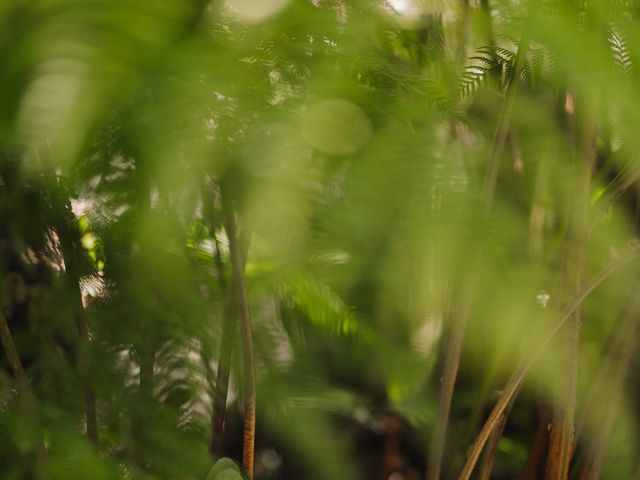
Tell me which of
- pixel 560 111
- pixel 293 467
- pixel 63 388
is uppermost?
pixel 560 111

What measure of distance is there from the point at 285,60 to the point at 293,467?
1.89 feet

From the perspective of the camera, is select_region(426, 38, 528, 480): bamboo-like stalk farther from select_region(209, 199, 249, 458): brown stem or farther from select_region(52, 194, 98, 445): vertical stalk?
select_region(52, 194, 98, 445): vertical stalk

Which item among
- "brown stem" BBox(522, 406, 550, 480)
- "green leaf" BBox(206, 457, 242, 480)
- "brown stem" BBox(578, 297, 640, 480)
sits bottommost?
"brown stem" BBox(522, 406, 550, 480)

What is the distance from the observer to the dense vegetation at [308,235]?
1.57ft

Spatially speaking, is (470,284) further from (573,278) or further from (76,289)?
(76,289)

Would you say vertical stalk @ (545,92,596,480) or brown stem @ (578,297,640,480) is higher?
vertical stalk @ (545,92,596,480)

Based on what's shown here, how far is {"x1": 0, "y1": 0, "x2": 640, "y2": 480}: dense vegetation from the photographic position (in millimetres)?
480

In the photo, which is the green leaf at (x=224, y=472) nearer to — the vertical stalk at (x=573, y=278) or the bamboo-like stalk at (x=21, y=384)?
the bamboo-like stalk at (x=21, y=384)

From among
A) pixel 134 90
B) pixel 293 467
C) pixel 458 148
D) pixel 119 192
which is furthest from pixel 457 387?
pixel 134 90

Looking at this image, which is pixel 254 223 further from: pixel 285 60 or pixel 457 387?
pixel 457 387

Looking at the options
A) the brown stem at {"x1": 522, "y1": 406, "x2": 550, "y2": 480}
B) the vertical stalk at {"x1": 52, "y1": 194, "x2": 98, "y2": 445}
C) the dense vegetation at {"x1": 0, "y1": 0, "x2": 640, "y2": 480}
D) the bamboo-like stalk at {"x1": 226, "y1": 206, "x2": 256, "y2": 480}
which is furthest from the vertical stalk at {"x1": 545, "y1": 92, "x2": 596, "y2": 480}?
the vertical stalk at {"x1": 52, "y1": 194, "x2": 98, "y2": 445}

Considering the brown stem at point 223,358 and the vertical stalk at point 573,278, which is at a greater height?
the vertical stalk at point 573,278

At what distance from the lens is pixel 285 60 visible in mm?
556

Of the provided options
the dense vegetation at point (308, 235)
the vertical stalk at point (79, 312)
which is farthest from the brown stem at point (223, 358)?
the vertical stalk at point (79, 312)
